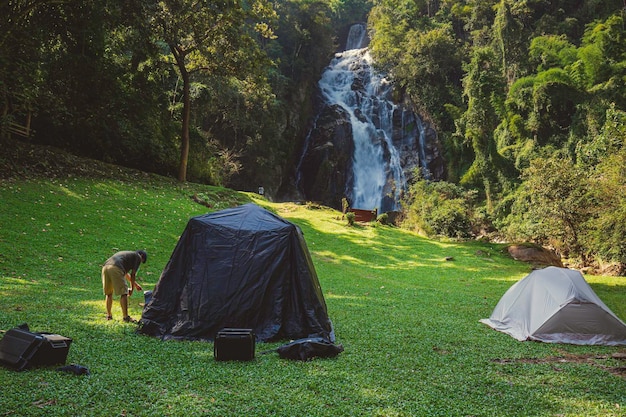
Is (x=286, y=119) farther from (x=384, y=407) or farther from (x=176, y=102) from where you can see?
(x=384, y=407)

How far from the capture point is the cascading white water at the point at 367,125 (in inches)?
1513

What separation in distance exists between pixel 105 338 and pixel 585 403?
21.5 feet

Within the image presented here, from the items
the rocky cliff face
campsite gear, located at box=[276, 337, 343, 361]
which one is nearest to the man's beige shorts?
campsite gear, located at box=[276, 337, 343, 361]

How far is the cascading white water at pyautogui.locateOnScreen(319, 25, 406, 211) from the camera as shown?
38.4 metres

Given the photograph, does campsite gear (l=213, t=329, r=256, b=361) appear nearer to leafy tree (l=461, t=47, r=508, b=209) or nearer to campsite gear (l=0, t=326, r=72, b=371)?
campsite gear (l=0, t=326, r=72, b=371)

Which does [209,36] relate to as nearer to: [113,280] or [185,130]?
[185,130]

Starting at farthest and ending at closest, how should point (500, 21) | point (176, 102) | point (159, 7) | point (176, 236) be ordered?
1. point (500, 21)
2. point (176, 102)
3. point (159, 7)
4. point (176, 236)

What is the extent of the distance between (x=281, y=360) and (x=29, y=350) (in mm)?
3136

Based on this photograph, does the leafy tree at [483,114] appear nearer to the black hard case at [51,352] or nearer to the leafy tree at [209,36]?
the leafy tree at [209,36]

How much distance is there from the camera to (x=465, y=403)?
486 cm

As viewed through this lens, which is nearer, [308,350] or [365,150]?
[308,350]

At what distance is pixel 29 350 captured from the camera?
5129 mm

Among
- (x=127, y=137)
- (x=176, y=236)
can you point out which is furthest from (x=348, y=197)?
(x=176, y=236)

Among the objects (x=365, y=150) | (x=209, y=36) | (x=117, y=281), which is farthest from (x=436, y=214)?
(x=117, y=281)
